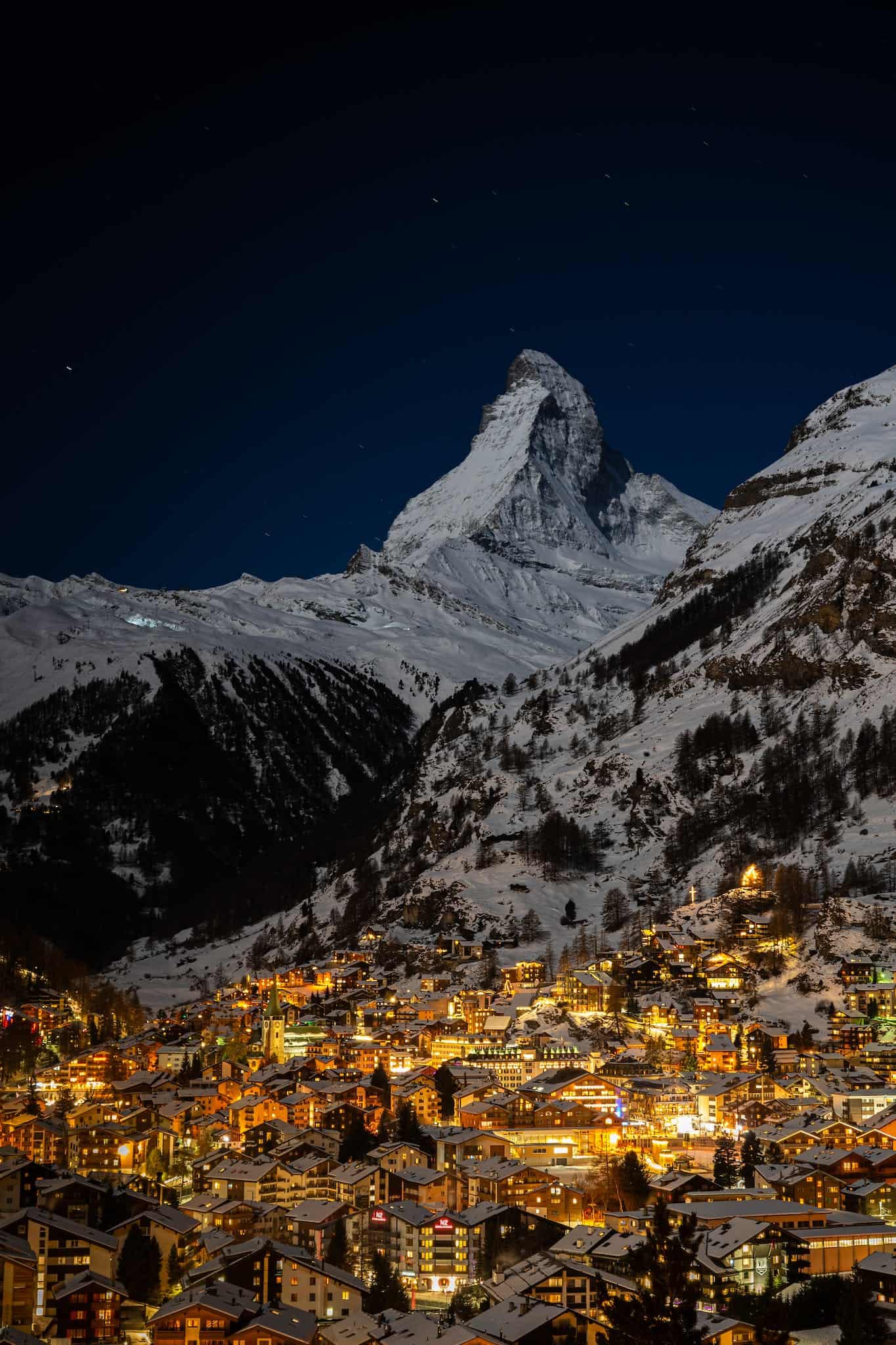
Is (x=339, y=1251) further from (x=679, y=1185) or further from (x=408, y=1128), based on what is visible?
(x=408, y=1128)

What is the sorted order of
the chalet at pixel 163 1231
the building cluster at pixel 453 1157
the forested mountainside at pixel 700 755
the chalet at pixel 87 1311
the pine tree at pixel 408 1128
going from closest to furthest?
the chalet at pixel 87 1311 → the building cluster at pixel 453 1157 → the chalet at pixel 163 1231 → the pine tree at pixel 408 1128 → the forested mountainside at pixel 700 755

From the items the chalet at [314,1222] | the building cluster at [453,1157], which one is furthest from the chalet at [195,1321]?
the chalet at [314,1222]

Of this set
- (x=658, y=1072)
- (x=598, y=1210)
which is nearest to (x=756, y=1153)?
(x=598, y=1210)

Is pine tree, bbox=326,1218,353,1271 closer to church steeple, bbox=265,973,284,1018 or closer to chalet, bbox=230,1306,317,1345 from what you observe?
chalet, bbox=230,1306,317,1345

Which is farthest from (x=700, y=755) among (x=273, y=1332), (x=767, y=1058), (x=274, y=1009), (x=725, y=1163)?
(x=273, y=1332)

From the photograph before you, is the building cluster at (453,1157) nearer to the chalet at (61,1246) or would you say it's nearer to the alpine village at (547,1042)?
the chalet at (61,1246)

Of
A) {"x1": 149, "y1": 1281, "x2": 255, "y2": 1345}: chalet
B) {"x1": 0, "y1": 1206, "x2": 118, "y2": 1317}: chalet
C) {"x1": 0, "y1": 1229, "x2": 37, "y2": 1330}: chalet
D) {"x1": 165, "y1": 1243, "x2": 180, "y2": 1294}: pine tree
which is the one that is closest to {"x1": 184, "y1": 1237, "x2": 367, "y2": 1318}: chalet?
{"x1": 165, "y1": 1243, "x2": 180, "y2": 1294}: pine tree

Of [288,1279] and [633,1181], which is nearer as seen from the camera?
[288,1279]
